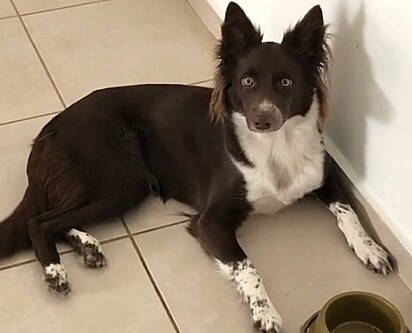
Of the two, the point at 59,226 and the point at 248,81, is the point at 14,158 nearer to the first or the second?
the point at 59,226

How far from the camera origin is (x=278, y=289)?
231 centimetres

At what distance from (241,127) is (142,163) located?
1.18 ft

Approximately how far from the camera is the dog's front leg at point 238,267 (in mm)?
2178

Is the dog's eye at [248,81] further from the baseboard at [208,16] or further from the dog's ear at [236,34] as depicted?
the baseboard at [208,16]

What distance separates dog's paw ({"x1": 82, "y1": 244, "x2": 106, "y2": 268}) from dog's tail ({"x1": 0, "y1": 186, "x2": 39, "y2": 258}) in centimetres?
17

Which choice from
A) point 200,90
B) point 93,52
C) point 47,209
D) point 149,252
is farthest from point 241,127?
point 93,52

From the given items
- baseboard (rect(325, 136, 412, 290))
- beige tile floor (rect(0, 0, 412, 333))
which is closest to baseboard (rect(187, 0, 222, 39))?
beige tile floor (rect(0, 0, 412, 333))

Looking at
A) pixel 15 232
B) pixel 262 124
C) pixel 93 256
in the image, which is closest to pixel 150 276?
pixel 93 256

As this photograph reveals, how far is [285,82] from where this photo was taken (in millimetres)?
2227

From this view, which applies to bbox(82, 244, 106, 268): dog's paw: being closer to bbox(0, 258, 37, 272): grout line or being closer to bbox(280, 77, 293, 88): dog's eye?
bbox(0, 258, 37, 272): grout line

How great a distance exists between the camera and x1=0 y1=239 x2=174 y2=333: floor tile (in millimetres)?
2217

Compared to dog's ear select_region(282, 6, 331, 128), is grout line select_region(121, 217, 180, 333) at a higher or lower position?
lower

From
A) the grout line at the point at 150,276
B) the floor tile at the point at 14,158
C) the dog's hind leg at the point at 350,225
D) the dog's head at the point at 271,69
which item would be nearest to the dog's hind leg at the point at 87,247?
the grout line at the point at 150,276

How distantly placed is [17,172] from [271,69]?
3.08ft
